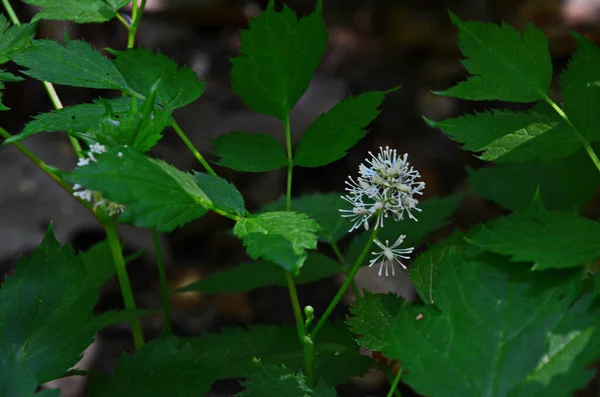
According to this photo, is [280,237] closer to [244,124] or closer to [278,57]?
[278,57]

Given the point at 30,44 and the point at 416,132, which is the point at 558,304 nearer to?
the point at 30,44

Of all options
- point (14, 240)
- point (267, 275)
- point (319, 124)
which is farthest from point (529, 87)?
point (14, 240)

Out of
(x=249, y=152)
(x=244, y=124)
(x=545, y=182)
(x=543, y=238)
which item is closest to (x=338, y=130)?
(x=249, y=152)

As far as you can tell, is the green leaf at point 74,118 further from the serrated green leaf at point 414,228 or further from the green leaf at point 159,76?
the serrated green leaf at point 414,228

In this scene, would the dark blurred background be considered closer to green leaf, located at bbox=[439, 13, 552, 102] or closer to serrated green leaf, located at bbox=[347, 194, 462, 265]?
serrated green leaf, located at bbox=[347, 194, 462, 265]

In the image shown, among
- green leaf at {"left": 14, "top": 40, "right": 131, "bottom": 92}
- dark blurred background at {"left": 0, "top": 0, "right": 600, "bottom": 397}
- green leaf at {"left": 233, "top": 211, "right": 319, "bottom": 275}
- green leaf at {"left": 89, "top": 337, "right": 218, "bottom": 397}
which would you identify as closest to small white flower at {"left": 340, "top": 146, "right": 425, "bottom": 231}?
green leaf at {"left": 233, "top": 211, "right": 319, "bottom": 275}

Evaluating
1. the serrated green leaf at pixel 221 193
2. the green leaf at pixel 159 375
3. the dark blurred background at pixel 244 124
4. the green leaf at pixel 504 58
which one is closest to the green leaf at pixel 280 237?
the serrated green leaf at pixel 221 193
